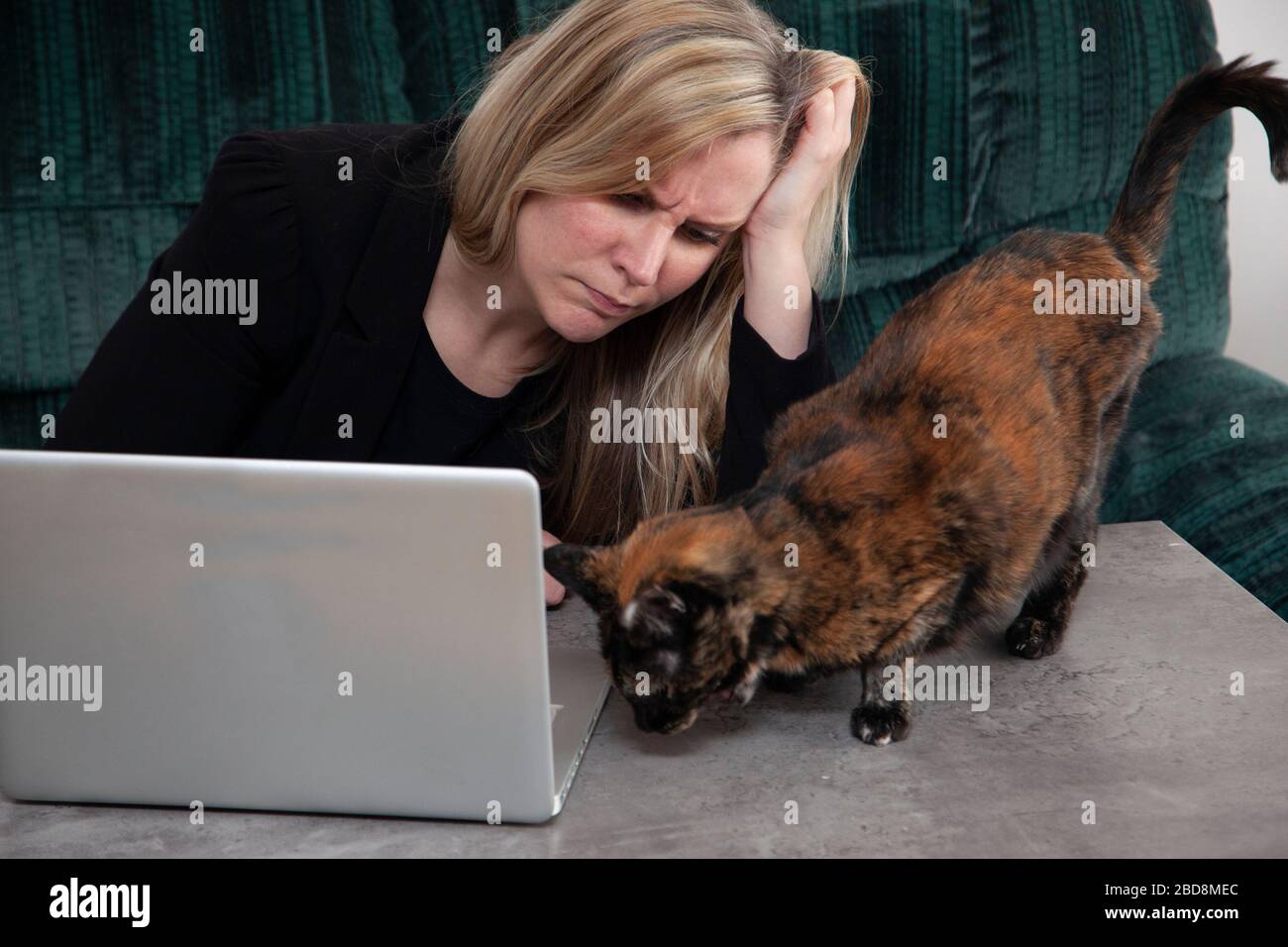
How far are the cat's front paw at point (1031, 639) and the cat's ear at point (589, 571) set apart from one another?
0.42 meters

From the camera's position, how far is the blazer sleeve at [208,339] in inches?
52.9

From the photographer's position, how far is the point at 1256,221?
2520mm

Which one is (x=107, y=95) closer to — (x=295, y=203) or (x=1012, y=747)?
(x=295, y=203)

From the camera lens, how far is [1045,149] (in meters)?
2.09

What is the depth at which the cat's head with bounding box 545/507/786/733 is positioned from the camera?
3.00 ft

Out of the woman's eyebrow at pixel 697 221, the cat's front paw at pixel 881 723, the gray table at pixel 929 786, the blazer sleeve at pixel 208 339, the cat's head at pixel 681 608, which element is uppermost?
the woman's eyebrow at pixel 697 221

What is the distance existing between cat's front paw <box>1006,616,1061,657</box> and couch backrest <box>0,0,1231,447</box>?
3.40 ft

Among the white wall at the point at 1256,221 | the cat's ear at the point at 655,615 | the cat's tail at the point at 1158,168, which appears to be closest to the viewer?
the cat's ear at the point at 655,615

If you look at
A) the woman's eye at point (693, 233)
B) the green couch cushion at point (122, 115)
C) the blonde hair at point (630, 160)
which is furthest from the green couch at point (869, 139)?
the woman's eye at point (693, 233)

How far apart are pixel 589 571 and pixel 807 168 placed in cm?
59

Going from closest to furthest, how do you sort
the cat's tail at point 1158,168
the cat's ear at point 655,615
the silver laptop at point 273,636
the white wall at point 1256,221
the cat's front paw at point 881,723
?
the silver laptop at point 273,636 → the cat's ear at point 655,615 → the cat's front paw at point 881,723 → the cat's tail at point 1158,168 → the white wall at point 1256,221

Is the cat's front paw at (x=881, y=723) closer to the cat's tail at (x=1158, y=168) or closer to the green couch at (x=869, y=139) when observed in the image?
the cat's tail at (x=1158, y=168)

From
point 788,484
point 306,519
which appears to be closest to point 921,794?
point 788,484

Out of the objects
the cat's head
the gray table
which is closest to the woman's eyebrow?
the cat's head
